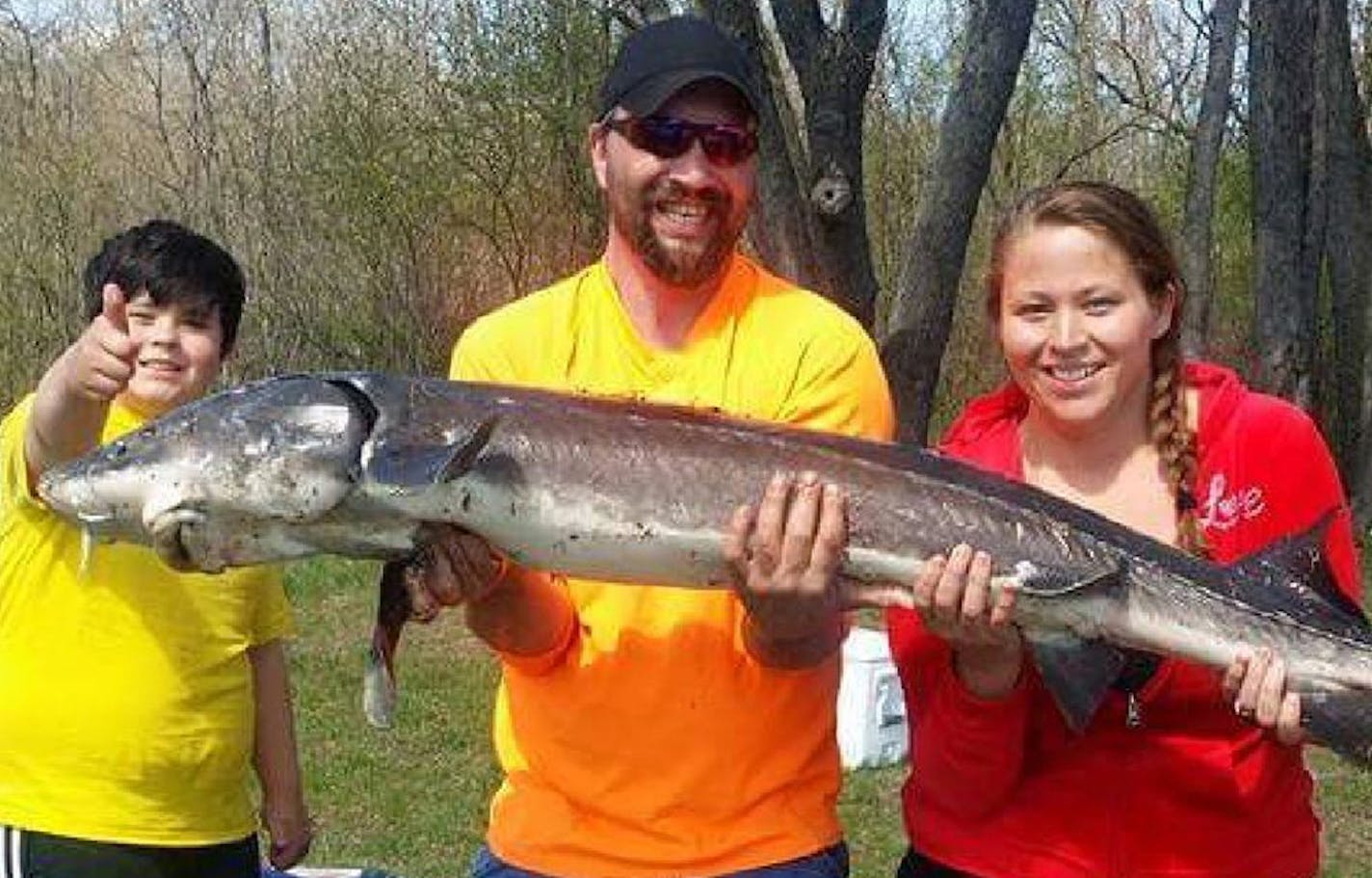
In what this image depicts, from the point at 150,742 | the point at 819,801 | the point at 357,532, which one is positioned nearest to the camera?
the point at 357,532

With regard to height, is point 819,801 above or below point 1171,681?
below

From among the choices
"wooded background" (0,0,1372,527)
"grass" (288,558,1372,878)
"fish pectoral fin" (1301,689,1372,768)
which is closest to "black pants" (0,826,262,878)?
"fish pectoral fin" (1301,689,1372,768)

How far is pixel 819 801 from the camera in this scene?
10.8ft

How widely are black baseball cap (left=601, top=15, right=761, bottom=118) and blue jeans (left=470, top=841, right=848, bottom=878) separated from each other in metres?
1.42

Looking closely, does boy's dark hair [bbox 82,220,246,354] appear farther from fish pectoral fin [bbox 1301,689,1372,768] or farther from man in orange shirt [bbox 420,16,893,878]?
fish pectoral fin [bbox 1301,689,1372,768]

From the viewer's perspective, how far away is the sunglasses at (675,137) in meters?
3.31

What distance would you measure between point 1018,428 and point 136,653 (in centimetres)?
193

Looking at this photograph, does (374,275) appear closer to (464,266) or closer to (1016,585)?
(464,266)

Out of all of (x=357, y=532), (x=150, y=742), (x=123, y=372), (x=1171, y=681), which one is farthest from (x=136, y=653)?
(x=1171, y=681)

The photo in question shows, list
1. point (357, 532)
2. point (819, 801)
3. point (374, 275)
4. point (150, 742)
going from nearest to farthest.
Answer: point (357, 532), point (819, 801), point (150, 742), point (374, 275)

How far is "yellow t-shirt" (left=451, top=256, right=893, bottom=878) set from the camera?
318 centimetres

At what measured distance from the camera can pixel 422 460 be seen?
2.98 metres

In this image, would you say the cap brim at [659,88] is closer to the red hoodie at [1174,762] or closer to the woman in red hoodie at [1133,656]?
the woman in red hoodie at [1133,656]

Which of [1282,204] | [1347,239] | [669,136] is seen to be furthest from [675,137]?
[1347,239]
